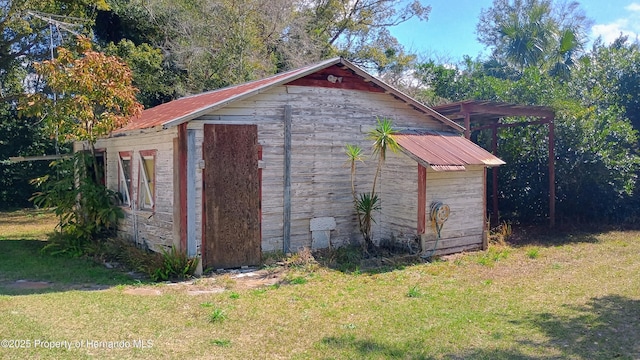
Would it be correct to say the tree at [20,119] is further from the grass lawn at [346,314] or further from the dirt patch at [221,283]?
the dirt patch at [221,283]

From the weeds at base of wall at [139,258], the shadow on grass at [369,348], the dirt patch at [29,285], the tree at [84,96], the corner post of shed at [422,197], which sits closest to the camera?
the shadow on grass at [369,348]

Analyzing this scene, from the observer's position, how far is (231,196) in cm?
979

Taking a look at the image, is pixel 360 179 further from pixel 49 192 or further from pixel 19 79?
pixel 19 79

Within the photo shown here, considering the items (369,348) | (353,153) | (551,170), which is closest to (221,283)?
(353,153)

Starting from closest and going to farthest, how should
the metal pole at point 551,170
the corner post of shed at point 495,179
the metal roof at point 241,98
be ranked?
the metal roof at point 241,98
the metal pole at point 551,170
the corner post of shed at point 495,179

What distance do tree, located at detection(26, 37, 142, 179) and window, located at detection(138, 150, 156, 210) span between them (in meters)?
0.90

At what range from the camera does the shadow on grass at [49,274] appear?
8578mm

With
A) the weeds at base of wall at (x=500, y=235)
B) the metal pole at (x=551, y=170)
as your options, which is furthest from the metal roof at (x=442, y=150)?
the metal pole at (x=551, y=170)

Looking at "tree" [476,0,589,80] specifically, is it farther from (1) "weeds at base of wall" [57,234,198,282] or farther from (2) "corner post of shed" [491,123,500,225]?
(1) "weeds at base of wall" [57,234,198,282]

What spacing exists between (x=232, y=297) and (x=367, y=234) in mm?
3997

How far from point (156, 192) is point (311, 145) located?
3.20 meters

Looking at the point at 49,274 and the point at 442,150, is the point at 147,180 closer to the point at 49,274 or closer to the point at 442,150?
the point at 49,274

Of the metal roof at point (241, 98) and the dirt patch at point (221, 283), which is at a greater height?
the metal roof at point (241, 98)

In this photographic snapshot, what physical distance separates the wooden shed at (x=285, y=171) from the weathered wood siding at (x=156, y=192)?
24 millimetres
